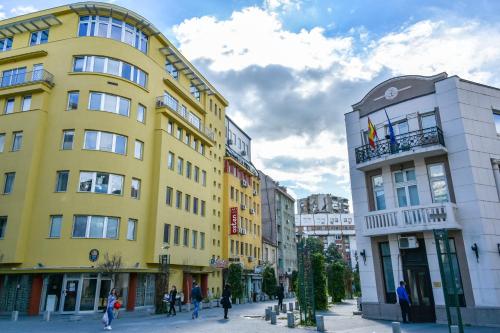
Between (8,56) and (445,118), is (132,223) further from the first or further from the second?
(445,118)

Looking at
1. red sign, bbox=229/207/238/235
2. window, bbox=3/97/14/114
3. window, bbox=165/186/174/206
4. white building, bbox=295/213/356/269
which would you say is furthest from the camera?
white building, bbox=295/213/356/269

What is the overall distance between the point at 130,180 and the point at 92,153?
3.39 metres

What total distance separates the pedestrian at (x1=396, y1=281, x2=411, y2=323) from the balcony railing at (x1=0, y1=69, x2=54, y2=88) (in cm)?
2785

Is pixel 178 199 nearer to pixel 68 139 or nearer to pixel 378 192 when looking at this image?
pixel 68 139

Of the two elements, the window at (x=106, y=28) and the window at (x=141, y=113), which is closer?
the window at (x=106, y=28)

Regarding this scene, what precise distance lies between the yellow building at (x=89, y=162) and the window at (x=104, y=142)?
0.25ft

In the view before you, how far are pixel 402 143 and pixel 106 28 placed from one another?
2491 centimetres

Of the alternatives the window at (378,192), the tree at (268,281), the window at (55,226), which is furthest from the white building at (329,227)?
the window at (378,192)

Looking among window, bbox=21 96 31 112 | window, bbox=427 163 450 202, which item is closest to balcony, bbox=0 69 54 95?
window, bbox=21 96 31 112

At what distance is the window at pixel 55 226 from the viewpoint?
25641 millimetres

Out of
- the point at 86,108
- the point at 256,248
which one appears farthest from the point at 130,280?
the point at 256,248

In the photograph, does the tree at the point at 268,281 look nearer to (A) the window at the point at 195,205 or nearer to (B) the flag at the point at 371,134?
(A) the window at the point at 195,205

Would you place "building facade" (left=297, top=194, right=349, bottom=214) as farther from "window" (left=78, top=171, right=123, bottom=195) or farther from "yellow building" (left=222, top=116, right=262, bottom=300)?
"window" (left=78, top=171, right=123, bottom=195)

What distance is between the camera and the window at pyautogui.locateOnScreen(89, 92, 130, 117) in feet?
93.4
